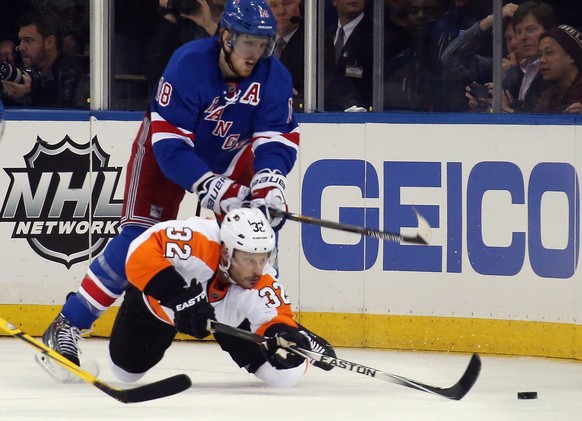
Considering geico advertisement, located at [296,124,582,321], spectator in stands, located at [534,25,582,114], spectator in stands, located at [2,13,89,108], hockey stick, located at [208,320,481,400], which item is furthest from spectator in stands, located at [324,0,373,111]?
hockey stick, located at [208,320,481,400]

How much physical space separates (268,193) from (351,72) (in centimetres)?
144

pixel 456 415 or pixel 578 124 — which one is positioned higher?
pixel 578 124

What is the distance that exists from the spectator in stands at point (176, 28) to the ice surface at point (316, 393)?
4.02ft

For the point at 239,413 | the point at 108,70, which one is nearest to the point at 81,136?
the point at 108,70

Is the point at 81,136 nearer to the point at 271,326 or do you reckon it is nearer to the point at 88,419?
the point at 271,326

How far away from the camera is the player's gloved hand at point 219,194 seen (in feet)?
14.6

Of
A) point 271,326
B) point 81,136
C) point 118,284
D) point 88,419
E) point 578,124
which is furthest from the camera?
point 81,136

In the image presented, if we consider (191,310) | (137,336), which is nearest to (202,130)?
(137,336)

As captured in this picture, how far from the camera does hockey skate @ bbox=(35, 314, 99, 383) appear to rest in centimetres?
457

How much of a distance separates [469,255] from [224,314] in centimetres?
128

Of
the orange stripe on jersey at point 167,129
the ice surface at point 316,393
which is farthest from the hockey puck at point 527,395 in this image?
the orange stripe on jersey at point 167,129

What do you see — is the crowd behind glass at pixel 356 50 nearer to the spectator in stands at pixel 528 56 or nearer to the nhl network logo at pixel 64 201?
the spectator in stands at pixel 528 56

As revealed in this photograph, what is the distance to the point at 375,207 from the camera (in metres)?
5.51

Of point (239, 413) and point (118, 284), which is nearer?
point (239, 413)
